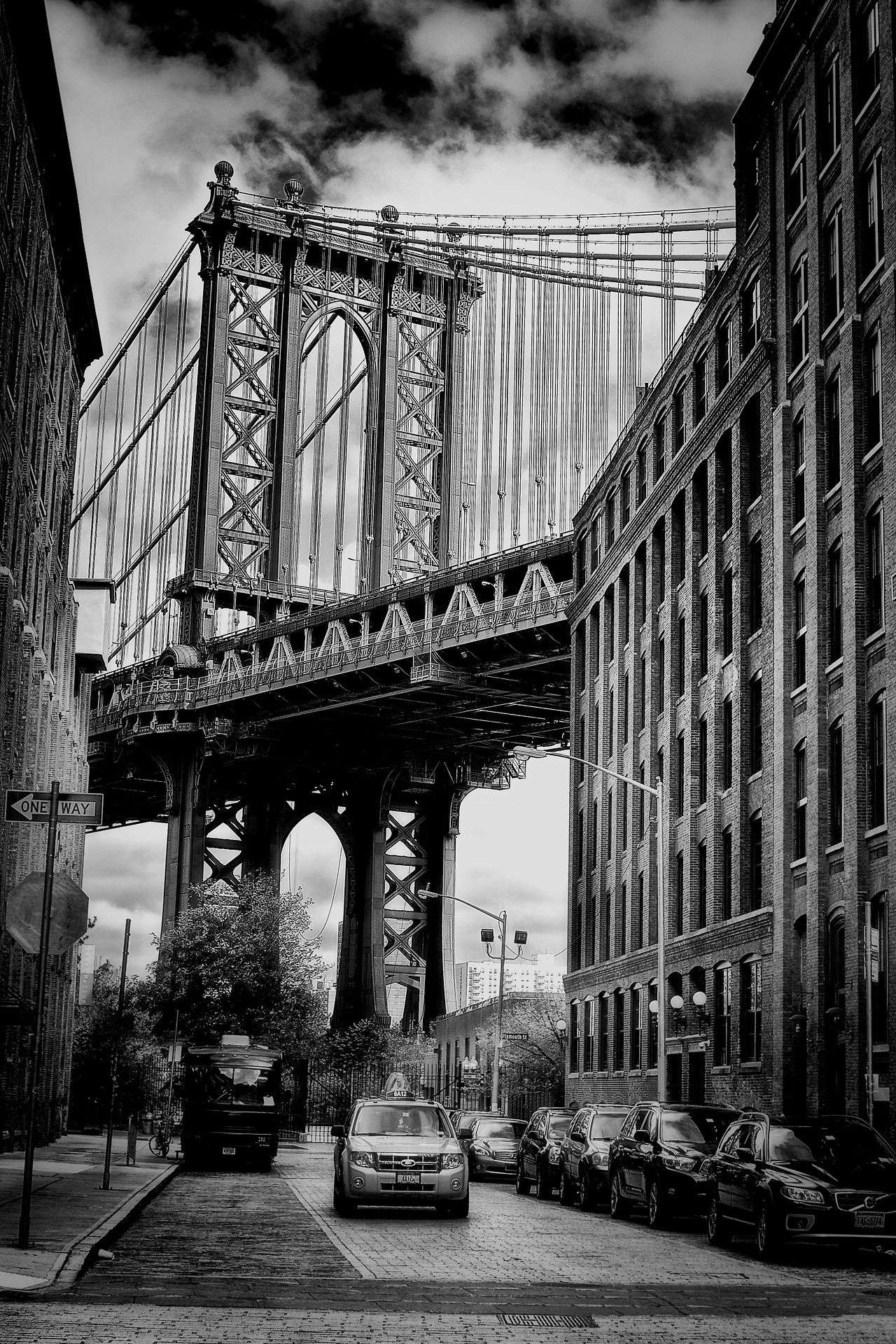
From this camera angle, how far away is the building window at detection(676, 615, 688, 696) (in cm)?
4775

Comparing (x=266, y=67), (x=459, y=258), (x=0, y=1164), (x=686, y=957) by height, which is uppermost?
(x=459, y=258)

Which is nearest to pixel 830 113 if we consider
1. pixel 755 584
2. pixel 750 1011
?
pixel 755 584

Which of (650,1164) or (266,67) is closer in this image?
(650,1164)

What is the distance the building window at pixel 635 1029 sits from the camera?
49625 mm

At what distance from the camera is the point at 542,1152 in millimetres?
32094

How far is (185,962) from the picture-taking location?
70312 mm

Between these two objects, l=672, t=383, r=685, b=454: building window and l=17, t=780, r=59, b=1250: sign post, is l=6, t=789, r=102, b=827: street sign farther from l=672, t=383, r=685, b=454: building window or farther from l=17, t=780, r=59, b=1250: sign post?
l=672, t=383, r=685, b=454: building window

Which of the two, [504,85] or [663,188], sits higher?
[504,85]

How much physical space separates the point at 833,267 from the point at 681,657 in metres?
13.2

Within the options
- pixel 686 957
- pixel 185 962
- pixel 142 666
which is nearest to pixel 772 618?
pixel 686 957

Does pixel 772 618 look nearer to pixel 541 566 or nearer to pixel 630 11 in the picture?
pixel 630 11

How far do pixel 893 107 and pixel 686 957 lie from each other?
20.6 meters

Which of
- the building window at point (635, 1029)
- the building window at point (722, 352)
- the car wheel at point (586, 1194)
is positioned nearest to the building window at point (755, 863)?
the building window at point (635, 1029)

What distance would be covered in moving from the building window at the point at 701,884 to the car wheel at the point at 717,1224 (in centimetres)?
2233
